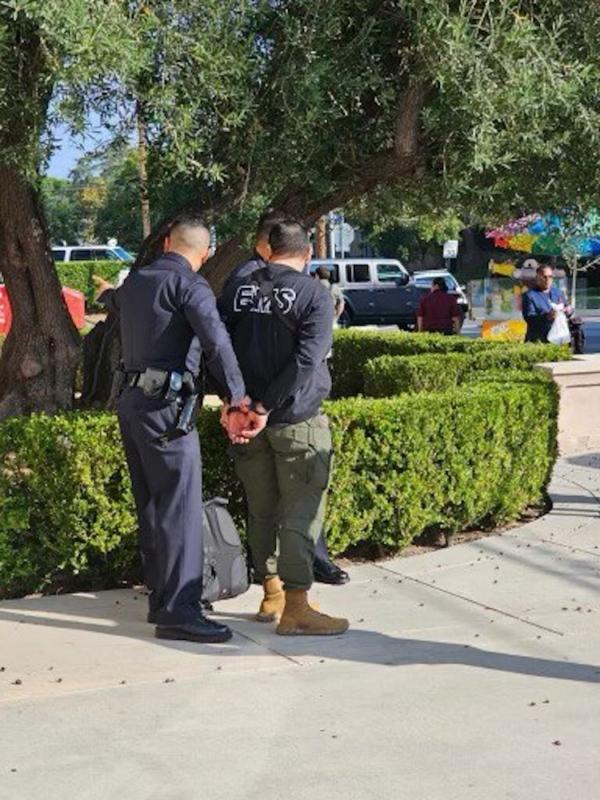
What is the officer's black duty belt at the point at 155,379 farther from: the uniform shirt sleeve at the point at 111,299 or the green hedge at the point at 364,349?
the green hedge at the point at 364,349

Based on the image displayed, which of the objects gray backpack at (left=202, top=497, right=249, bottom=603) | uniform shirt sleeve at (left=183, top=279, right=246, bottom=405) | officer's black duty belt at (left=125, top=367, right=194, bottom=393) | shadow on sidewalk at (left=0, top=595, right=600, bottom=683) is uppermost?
uniform shirt sleeve at (left=183, top=279, right=246, bottom=405)

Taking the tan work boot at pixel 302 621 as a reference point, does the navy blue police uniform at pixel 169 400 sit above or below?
above

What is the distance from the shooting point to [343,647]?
5109 mm

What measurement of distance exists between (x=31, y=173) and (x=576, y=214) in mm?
3742

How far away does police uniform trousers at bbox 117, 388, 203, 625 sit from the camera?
16.9 ft

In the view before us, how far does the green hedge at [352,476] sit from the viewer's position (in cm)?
580

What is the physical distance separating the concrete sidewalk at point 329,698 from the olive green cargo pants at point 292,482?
0.35 meters

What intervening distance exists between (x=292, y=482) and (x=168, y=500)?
55cm

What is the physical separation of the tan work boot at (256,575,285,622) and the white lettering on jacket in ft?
4.04

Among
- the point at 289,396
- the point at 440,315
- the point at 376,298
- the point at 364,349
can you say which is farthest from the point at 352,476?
the point at 376,298

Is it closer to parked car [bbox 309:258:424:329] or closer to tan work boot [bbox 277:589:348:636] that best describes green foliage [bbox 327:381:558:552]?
tan work boot [bbox 277:589:348:636]

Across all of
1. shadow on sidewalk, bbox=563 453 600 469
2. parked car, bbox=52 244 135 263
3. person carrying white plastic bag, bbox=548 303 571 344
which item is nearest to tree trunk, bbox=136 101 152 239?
shadow on sidewalk, bbox=563 453 600 469

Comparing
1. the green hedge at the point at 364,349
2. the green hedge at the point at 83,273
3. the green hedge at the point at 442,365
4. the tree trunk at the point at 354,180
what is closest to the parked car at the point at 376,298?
the green hedge at the point at 83,273

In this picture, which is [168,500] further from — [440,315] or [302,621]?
[440,315]
